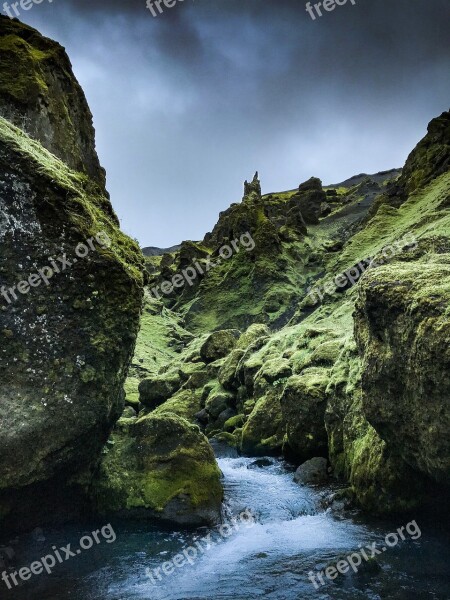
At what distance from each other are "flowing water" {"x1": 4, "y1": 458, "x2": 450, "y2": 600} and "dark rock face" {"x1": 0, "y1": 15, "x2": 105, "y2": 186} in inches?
661

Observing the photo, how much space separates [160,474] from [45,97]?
1751cm

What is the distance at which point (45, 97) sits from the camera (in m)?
20.3

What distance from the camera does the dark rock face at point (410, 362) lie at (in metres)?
10.7

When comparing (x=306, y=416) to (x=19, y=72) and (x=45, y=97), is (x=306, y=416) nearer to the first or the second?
(x=45, y=97)

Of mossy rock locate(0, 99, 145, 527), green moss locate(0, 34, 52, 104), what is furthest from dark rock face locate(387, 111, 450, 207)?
mossy rock locate(0, 99, 145, 527)

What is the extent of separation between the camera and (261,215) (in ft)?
362

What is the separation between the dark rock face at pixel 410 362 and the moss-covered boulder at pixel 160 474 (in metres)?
6.48

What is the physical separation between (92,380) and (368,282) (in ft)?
31.0

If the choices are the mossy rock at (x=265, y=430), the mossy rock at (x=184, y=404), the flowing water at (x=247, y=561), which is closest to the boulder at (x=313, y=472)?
the flowing water at (x=247, y=561)

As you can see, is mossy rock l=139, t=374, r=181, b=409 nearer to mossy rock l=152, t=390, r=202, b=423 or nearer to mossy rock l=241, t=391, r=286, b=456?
mossy rock l=152, t=390, r=202, b=423

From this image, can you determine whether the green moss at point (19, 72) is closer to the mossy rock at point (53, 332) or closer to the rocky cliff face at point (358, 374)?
the mossy rock at point (53, 332)

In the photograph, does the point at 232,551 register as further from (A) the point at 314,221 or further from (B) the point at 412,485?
(A) the point at 314,221

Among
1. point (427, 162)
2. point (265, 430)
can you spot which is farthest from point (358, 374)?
point (427, 162)

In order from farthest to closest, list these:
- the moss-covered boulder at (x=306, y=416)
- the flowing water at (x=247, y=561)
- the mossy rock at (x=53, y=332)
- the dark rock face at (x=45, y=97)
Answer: the moss-covered boulder at (x=306, y=416) < the dark rock face at (x=45, y=97) < the mossy rock at (x=53, y=332) < the flowing water at (x=247, y=561)
